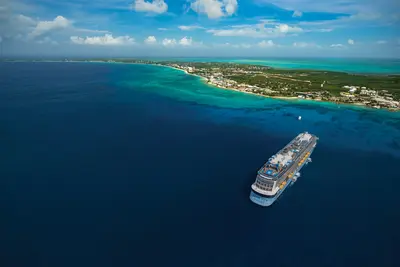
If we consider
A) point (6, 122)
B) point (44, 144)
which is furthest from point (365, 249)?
point (6, 122)

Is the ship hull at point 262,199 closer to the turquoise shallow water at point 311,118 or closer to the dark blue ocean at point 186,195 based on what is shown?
the dark blue ocean at point 186,195

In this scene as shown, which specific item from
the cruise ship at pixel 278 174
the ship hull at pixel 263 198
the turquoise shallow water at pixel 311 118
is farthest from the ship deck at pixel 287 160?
the turquoise shallow water at pixel 311 118

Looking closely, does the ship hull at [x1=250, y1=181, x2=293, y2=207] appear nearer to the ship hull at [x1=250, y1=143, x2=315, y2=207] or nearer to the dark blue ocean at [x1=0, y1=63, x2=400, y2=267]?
the ship hull at [x1=250, y1=143, x2=315, y2=207]

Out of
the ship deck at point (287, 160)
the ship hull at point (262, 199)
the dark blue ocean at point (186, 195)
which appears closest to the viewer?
the dark blue ocean at point (186, 195)

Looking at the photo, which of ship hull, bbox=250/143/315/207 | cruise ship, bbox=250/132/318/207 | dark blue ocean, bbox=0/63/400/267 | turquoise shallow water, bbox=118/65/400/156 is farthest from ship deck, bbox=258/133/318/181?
turquoise shallow water, bbox=118/65/400/156

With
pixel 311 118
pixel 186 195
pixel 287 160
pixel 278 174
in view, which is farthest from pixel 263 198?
pixel 311 118

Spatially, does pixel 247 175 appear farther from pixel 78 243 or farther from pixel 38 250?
pixel 38 250

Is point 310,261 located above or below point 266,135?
below

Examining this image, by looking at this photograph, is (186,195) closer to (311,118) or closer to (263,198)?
(263,198)
